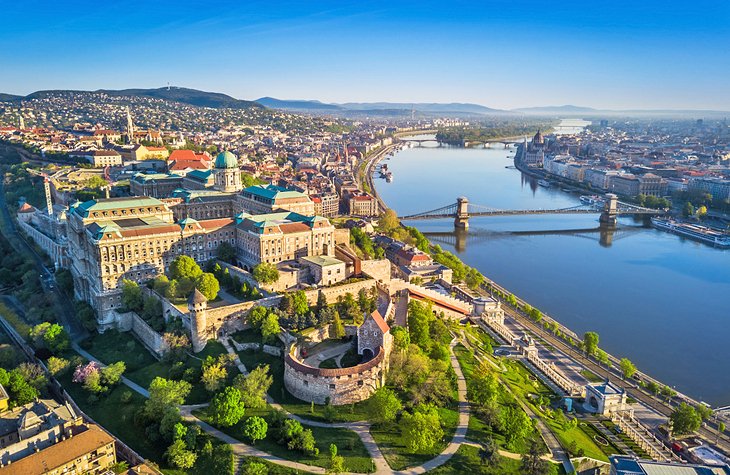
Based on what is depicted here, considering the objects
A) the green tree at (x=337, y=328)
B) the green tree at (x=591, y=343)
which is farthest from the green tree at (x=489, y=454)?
the green tree at (x=591, y=343)

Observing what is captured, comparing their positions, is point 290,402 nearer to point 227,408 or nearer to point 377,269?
point 227,408

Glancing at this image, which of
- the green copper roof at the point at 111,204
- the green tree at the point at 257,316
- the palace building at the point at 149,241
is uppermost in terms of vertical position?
the green copper roof at the point at 111,204

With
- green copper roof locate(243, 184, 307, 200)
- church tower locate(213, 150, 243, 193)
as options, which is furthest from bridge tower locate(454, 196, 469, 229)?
church tower locate(213, 150, 243, 193)

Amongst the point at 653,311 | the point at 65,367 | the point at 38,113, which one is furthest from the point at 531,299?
the point at 38,113

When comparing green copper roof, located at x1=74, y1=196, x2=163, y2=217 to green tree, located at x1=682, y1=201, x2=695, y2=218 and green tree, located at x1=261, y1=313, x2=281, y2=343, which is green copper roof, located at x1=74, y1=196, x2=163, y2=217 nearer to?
green tree, located at x1=261, y1=313, x2=281, y2=343

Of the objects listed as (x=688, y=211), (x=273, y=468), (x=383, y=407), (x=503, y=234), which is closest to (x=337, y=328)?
(x=383, y=407)

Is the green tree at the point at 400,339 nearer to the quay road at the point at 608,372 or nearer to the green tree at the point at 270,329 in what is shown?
the green tree at the point at 270,329
